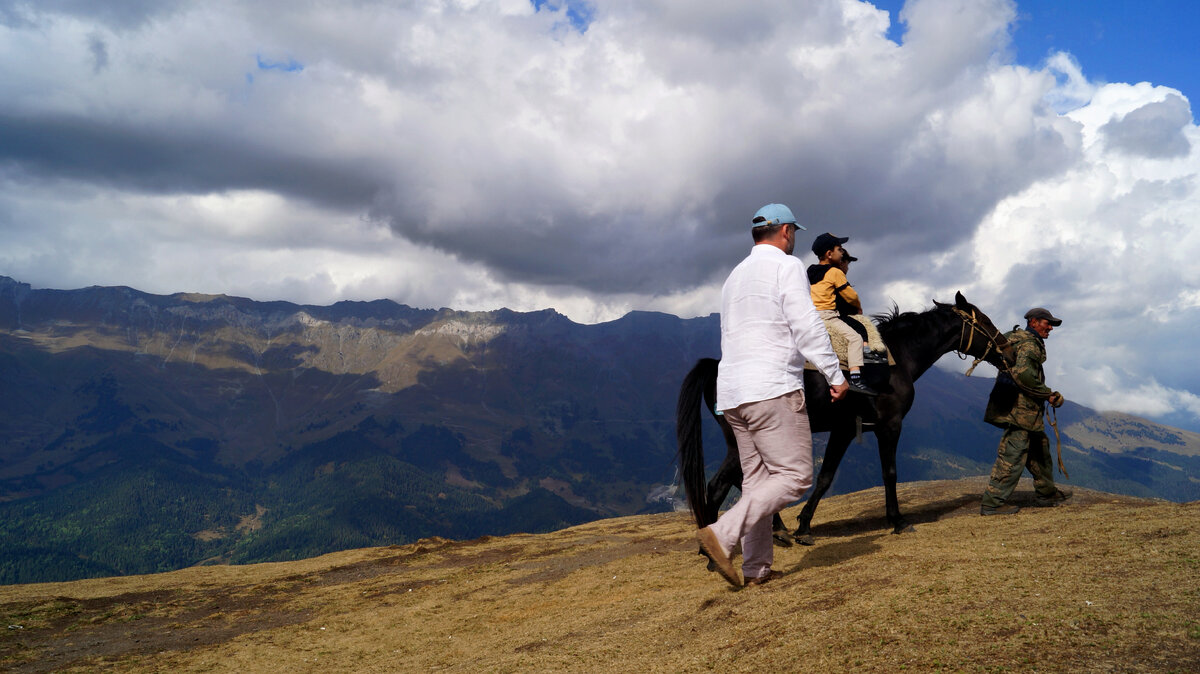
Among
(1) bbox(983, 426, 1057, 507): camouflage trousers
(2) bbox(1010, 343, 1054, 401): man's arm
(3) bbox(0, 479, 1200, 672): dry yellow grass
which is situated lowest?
(3) bbox(0, 479, 1200, 672): dry yellow grass

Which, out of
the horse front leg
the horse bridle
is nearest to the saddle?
the horse front leg

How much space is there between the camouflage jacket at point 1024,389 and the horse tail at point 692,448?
18.4 ft

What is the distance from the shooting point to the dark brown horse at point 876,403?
8336 mm

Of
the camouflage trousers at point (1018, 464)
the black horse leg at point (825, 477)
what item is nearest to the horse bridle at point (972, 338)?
the camouflage trousers at point (1018, 464)

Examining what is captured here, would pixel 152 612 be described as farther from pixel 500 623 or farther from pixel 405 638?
pixel 500 623

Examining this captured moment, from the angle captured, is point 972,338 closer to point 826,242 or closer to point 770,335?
point 826,242

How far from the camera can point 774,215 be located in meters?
6.82

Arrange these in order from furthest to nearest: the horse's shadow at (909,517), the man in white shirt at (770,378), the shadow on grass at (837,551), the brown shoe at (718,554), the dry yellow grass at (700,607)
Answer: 1. the horse's shadow at (909,517)
2. the shadow on grass at (837,551)
3. the brown shoe at (718,554)
4. the man in white shirt at (770,378)
5. the dry yellow grass at (700,607)

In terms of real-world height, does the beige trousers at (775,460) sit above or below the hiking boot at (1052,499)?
above

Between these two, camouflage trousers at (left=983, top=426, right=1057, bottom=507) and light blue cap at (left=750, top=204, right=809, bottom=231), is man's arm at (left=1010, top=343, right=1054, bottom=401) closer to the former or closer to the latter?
camouflage trousers at (left=983, top=426, right=1057, bottom=507)

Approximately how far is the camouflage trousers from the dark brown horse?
1.24 metres

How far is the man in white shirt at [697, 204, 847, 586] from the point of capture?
612 centimetres

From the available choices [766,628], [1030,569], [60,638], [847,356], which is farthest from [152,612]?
[1030,569]

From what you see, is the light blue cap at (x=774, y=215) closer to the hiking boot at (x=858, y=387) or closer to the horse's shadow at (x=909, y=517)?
the hiking boot at (x=858, y=387)
